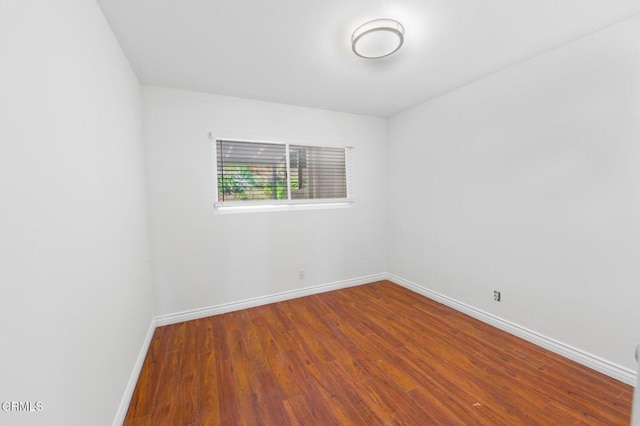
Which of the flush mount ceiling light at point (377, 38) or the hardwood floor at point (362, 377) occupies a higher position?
the flush mount ceiling light at point (377, 38)

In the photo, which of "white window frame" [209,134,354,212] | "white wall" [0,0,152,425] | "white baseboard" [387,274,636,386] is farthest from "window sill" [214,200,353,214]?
"white baseboard" [387,274,636,386]

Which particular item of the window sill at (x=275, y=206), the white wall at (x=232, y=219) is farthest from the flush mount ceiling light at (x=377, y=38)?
the window sill at (x=275, y=206)

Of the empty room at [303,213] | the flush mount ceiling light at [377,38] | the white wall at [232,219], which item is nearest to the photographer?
the empty room at [303,213]

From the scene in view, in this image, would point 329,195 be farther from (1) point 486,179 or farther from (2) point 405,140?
(1) point 486,179

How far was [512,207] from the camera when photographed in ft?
7.62

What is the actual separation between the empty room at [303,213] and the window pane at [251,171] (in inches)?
1.0

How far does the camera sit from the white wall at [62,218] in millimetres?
724

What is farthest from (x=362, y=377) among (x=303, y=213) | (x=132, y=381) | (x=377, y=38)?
(x=377, y=38)

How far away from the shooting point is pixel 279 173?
3162 millimetres

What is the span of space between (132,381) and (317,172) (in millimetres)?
2725

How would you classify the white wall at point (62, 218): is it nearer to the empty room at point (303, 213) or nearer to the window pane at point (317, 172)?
the empty room at point (303, 213)

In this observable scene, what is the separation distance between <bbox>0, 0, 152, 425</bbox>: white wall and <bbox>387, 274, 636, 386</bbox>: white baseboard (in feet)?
10.0

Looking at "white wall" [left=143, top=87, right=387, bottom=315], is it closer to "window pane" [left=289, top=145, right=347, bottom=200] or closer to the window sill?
the window sill

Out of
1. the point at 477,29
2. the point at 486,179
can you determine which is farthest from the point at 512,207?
the point at 477,29
